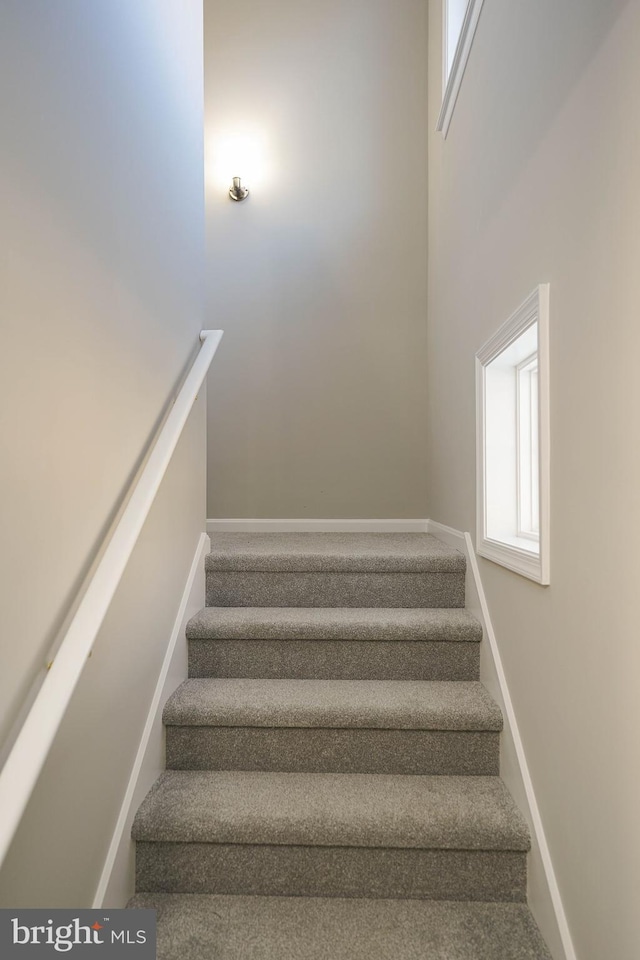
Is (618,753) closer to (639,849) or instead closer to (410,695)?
(639,849)

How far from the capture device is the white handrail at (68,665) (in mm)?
803

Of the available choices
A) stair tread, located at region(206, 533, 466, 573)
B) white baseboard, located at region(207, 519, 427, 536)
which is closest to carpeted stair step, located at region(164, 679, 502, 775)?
stair tread, located at region(206, 533, 466, 573)

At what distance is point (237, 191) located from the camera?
10.9 feet

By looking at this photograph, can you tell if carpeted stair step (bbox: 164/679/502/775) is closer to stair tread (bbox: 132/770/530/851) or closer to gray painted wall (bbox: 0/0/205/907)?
stair tread (bbox: 132/770/530/851)

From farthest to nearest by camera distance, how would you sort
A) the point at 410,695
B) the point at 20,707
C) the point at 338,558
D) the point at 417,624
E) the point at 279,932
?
the point at 338,558, the point at 417,624, the point at 410,695, the point at 279,932, the point at 20,707

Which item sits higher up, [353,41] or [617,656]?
[353,41]

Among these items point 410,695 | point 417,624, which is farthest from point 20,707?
point 417,624

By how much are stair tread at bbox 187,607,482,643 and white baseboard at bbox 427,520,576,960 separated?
0.09m

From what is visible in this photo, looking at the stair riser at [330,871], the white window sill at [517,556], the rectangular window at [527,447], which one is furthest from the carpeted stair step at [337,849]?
the rectangular window at [527,447]

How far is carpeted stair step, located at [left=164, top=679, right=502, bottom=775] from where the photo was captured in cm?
165

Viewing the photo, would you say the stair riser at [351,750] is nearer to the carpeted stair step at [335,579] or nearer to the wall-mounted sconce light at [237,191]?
the carpeted stair step at [335,579]

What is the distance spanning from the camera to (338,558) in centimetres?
219

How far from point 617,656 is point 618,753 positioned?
0.17 metres

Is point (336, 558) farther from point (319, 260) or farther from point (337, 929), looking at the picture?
point (319, 260)
